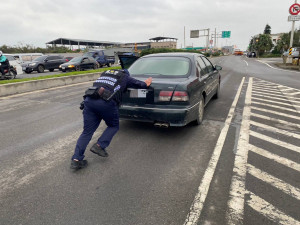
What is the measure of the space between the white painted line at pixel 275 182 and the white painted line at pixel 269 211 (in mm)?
411

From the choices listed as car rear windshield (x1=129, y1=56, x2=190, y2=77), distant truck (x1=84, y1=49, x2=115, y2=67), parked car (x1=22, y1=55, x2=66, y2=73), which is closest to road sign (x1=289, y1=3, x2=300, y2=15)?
distant truck (x1=84, y1=49, x2=115, y2=67)

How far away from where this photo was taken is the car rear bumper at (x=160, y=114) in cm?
400

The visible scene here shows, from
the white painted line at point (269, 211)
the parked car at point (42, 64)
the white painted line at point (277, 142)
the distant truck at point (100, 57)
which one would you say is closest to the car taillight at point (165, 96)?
the white painted line at point (277, 142)

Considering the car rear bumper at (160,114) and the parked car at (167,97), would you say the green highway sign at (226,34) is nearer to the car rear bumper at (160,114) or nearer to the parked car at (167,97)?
the parked car at (167,97)

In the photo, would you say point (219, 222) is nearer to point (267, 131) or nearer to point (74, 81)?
point (267, 131)

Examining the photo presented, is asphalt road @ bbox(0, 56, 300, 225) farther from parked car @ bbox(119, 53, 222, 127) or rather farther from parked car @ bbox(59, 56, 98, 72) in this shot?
parked car @ bbox(59, 56, 98, 72)

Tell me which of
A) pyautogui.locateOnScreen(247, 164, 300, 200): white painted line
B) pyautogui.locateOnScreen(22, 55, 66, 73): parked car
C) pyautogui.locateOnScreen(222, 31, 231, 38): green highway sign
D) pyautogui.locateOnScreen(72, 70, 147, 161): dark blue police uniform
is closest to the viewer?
pyautogui.locateOnScreen(247, 164, 300, 200): white painted line

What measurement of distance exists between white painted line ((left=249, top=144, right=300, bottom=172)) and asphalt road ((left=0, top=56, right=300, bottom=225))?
15 mm

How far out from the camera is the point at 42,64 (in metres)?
18.9

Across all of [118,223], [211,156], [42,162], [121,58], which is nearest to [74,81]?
[121,58]

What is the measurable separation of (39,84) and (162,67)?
7414 millimetres

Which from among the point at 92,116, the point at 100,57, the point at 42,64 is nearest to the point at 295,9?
the point at 100,57

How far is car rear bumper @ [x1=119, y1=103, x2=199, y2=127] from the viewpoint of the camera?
3998 mm

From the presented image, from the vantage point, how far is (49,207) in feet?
8.03
